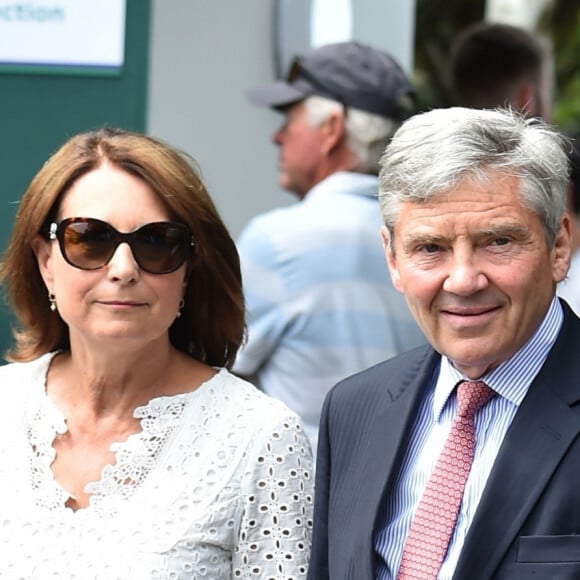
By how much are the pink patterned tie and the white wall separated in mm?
2832

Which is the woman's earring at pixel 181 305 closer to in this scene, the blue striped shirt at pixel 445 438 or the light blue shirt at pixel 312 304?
the blue striped shirt at pixel 445 438

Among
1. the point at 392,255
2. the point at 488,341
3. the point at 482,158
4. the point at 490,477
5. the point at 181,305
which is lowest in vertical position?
the point at 490,477

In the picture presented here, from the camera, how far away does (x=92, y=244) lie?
3.32 metres

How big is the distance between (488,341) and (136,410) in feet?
3.20

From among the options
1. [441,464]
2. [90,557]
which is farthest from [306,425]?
[441,464]

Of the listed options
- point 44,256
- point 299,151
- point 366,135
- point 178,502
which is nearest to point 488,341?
point 178,502

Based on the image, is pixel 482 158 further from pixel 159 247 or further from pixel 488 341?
pixel 159 247

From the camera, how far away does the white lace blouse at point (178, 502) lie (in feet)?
10.5

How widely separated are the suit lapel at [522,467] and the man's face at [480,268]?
0.37ft

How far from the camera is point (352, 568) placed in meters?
2.93

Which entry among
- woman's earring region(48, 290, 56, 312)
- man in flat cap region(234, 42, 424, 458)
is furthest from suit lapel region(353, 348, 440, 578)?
man in flat cap region(234, 42, 424, 458)

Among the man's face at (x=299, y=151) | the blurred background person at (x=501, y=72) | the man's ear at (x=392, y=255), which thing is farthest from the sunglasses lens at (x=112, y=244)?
the blurred background person at (x=501, y=72)

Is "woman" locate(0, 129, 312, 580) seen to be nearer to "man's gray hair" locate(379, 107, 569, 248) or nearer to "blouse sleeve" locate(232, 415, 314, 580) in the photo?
"blouse sleeve" locate(232, 415, 314, 580)

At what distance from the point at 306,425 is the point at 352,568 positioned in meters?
1.55
